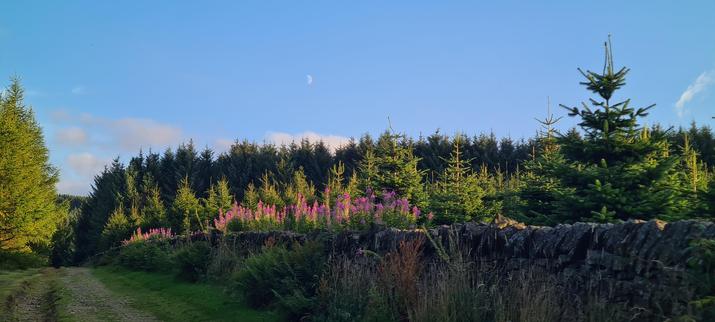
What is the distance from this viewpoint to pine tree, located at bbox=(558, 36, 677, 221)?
350 inches

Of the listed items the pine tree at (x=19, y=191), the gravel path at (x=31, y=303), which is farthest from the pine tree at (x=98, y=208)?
the gravel path at (x=31, y=303)

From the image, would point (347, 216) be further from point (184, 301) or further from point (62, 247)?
point (62, 247)

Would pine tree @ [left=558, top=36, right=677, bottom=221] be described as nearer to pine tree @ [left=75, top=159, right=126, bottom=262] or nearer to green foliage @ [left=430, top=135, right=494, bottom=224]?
green foliage @ [left=430, top=135, right=494, bottom=224]

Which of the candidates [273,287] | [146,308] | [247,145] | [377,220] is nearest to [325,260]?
[273,287]

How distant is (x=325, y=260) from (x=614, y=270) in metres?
5.62

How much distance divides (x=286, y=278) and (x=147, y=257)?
14402 millimetres

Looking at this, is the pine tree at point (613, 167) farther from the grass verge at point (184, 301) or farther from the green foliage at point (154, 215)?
the green foliage at point (154, 215)

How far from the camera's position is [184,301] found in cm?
A: 1243

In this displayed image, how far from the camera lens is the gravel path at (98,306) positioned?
10.5 meters

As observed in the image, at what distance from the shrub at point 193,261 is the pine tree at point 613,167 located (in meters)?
10.5

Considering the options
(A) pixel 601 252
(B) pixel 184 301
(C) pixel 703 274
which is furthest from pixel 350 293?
(B) pixel 184 301

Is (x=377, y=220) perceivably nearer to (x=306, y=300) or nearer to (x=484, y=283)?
(x=306, y=300)

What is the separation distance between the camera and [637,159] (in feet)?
32.3

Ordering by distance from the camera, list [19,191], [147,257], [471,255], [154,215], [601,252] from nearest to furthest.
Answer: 1. [601,252]
2. [471,255]
3. [147,257]
4. [19,191]
5. [154,215]
